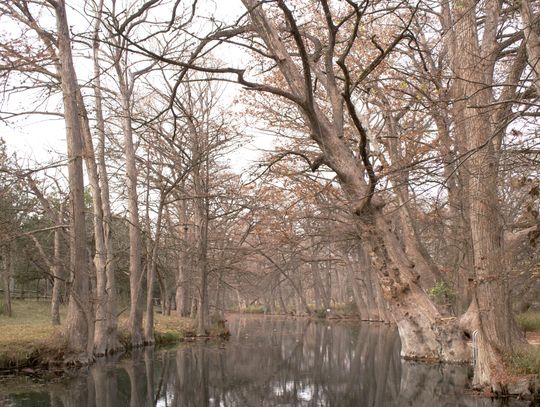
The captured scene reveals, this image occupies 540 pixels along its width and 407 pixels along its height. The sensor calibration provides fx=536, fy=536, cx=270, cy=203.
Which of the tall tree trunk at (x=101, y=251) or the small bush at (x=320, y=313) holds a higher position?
the tall tree trunk at (x=101, y=251)

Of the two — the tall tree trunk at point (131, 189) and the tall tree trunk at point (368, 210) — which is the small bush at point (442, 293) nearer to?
the tall tree trunk at point (368, 210)

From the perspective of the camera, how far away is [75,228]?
41.3 feet

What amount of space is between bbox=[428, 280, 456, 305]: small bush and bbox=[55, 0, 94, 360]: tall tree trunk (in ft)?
33.6

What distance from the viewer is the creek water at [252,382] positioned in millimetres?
9477

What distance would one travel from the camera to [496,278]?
9586 mm

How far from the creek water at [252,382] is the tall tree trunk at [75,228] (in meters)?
0.93

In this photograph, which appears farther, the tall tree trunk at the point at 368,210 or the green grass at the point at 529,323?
the green grass at the point at 529,323

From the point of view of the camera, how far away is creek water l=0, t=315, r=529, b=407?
9.48 meters

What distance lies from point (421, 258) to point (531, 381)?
9.30 m

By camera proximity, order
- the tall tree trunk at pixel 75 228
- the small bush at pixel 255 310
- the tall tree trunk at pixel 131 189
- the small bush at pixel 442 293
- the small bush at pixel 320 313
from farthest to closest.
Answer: the small bush at pixel 255 310 < the small bush at pixel 320 313 < the tall tree trunk at pixel 131 189 < the small bush at pixel 442 293 < the tall tree trunk at pixel 75 228

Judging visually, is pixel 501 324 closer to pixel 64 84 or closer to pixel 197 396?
pixel 197 396

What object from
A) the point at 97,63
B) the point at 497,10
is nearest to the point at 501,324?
the point at 497,10

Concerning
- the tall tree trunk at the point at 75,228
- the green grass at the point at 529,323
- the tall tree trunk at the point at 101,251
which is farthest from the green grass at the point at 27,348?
the green grass at the point at 529,323

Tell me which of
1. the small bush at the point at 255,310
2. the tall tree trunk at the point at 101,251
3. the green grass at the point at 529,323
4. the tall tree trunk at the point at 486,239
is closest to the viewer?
the tall tree trunk at the point at 486,239
